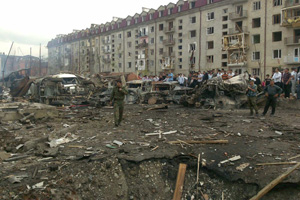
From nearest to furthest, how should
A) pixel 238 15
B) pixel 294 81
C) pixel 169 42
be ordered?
pixel 294 81 < pixel 238 15 < pixel 169 42

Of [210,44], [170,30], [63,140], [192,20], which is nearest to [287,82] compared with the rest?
[63,140]

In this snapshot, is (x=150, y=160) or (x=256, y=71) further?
(x=256, y=71)

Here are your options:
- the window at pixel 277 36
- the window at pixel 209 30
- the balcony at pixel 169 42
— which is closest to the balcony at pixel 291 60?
the window at pixel 277 36

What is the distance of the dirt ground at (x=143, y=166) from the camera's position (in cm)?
553

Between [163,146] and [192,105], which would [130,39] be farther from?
[163,146]

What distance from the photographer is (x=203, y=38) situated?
128 ft

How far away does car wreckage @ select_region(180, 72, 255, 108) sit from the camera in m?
14.7

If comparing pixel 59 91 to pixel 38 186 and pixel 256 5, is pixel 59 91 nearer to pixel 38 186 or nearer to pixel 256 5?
pixel 38 186

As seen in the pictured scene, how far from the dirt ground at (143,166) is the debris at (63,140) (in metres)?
0.07

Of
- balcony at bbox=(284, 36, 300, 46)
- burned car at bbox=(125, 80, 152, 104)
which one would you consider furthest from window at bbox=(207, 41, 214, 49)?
burned car at bbox=(125, 80, 152, 104)

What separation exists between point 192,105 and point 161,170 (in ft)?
32.8

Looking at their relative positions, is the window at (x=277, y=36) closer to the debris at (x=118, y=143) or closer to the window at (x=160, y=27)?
the window at (x=160, y=27)

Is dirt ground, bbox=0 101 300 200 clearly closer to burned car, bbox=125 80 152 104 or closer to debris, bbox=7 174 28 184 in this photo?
debris, bbox=7 174 28 184

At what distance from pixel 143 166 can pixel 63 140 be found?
3258mm
